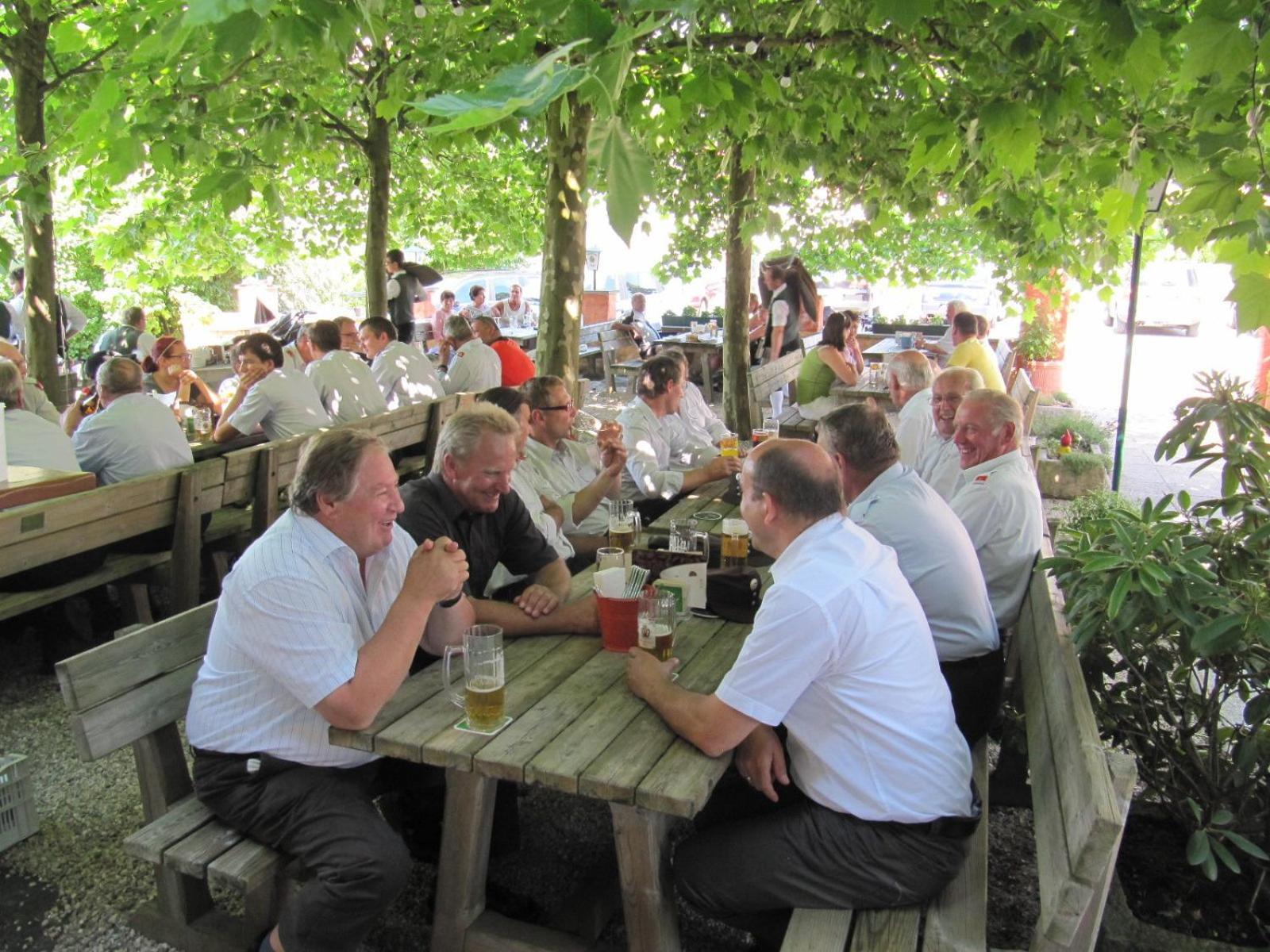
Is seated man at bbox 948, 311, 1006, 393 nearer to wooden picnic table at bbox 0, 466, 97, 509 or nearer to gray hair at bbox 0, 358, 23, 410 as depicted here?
wooden picnic table at bbox 0, 466, 97, 509

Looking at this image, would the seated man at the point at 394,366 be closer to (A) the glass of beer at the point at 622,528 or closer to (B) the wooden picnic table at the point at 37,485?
(B) the wooden picnic table at the point at 37,485

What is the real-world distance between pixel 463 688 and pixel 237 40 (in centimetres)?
158

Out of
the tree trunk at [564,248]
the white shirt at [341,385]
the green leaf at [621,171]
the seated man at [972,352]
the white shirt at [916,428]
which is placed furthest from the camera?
the seated man at [972,352]

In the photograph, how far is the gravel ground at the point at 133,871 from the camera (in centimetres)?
291

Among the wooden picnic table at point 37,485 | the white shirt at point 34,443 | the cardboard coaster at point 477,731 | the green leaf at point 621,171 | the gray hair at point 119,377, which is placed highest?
the green leaf at point 621,171

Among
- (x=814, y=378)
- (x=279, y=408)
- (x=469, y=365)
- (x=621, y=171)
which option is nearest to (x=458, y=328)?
(x=469, y=365)

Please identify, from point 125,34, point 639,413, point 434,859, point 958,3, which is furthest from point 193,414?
point 958,3

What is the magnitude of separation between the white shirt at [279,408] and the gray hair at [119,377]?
3.28ft

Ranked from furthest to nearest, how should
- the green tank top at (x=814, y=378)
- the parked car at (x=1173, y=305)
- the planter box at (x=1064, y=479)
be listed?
the parked car at (x=1173, y=305)
the green tank top at (x=814, y=378)
the planter box at (x=1064, y=479)

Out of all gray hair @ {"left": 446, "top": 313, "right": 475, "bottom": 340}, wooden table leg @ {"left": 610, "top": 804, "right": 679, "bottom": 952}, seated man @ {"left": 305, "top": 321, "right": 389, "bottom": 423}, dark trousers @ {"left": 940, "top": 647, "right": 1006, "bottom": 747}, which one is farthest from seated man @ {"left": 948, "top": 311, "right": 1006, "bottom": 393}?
wooden table leg @ {"left": 610, "top": 804, "right": 679, "bottom": 952}

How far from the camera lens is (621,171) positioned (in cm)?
126

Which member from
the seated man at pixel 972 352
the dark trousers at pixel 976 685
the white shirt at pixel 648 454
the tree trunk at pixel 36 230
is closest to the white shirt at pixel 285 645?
the dark trousers at pixel 976 685

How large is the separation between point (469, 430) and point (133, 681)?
1.23 meters

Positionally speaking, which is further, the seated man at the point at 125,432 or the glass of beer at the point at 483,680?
the seated man at the point at 125,432
